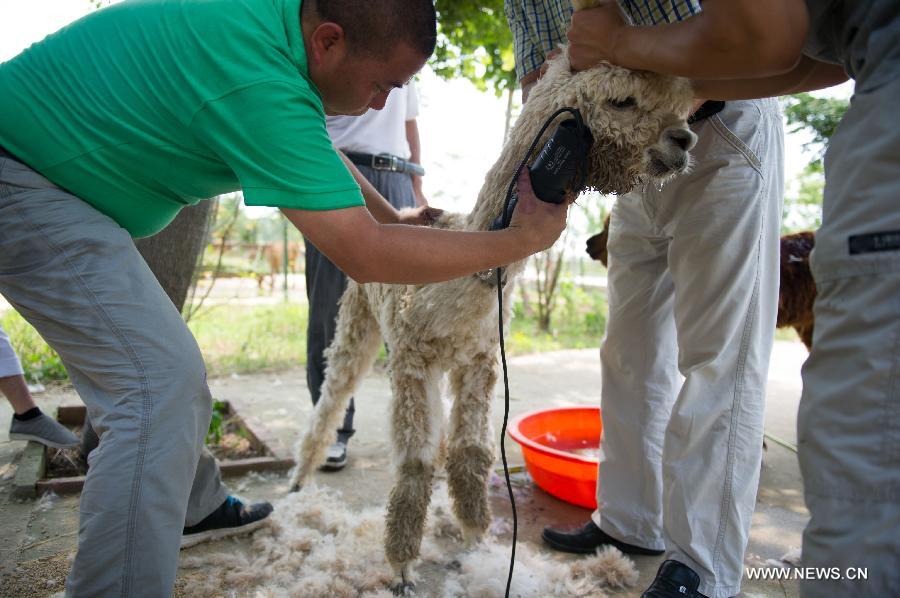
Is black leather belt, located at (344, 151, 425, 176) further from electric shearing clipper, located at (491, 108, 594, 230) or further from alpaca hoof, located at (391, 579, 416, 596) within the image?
→ alpaca hoof, located at (391, 579, 416, 596)

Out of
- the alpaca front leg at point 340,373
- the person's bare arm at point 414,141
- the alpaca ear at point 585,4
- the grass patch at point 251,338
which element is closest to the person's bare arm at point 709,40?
the alpaca ear at point 585,4

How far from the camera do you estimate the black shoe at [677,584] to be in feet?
7.39

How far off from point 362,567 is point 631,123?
2.07m

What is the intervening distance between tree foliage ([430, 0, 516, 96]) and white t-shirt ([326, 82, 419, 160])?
11.0 ft

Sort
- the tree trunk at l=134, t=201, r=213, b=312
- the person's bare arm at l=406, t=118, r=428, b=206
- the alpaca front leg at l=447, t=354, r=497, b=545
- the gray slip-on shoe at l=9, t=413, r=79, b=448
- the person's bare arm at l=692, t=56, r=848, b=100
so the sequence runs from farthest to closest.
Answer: the person's bare arm at l=406, t=118, r=428, b=206
the tree trunk at l=134, t=201, r=213, b=312
the gray slip-on shoe at l=9, t=413, r=79, b=448
the alpaca front leg at l=447, t=354, r=497, b=545
the person's bare arm at l=692, t=56, r=848, b=100

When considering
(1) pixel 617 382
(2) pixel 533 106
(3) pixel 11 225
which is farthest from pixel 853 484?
(3) pixel 11 225

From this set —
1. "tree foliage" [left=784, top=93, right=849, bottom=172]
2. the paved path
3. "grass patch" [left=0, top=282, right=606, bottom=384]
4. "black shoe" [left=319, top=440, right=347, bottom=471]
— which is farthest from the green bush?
"tree foliage" [left=784, top=93, right=849, bottom=172]

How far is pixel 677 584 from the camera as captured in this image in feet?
7.42

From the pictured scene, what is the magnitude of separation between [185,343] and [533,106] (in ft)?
4.59

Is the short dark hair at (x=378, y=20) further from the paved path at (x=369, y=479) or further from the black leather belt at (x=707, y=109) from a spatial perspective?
the paved path at (x=369, y=479)

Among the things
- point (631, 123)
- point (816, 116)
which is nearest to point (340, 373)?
point (631, 123)

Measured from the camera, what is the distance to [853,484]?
1.13m

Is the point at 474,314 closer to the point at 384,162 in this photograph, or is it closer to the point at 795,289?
the point at 384,162

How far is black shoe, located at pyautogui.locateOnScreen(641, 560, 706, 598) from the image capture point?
2.25m
